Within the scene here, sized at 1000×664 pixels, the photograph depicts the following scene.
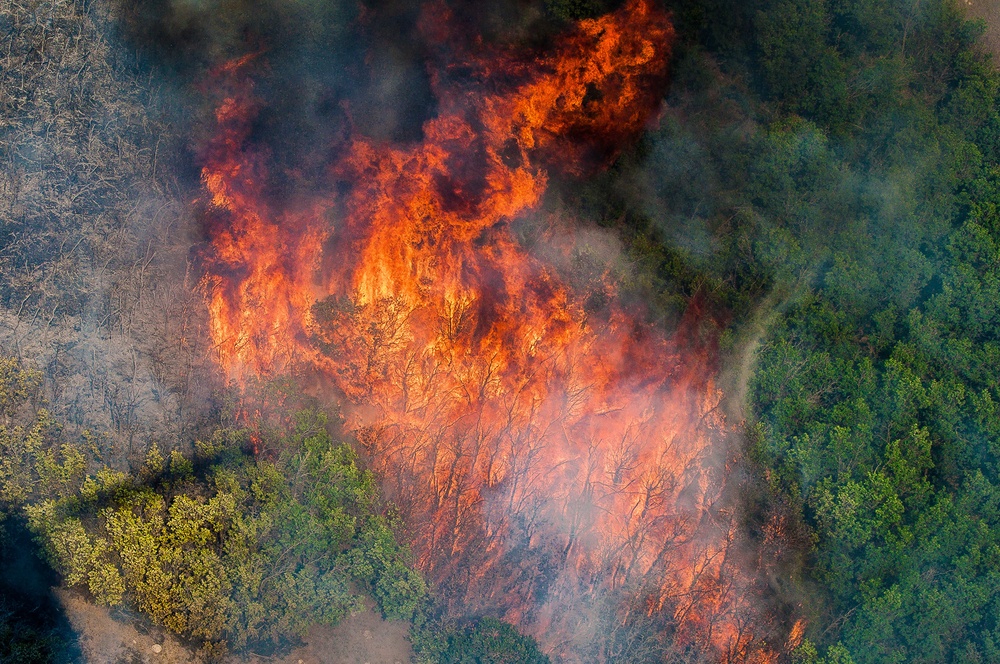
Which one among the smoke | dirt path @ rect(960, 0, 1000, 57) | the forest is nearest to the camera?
the forest

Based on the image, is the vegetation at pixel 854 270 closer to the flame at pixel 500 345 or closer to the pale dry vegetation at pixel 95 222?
the flame at pixel 500 345

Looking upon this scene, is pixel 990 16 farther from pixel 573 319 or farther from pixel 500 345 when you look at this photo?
pixel 500 345

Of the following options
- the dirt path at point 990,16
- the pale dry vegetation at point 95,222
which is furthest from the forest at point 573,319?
the dirt path at point 990,16

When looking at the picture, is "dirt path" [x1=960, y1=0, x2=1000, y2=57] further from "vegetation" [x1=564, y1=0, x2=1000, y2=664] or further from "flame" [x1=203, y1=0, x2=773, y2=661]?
"flame" [x1=203, y1=0, x2=773, y2=661]

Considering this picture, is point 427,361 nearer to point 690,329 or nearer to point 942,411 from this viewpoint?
point 690,329

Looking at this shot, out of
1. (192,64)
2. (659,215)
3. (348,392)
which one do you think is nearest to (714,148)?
(659,215)

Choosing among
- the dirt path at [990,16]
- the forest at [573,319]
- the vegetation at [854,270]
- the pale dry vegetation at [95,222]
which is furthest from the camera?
the dirt path at [990,16]

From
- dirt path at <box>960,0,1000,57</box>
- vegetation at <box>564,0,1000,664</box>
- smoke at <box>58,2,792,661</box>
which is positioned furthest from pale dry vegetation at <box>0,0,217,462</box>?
dirt path at <box>960,0,1000,57</box>
